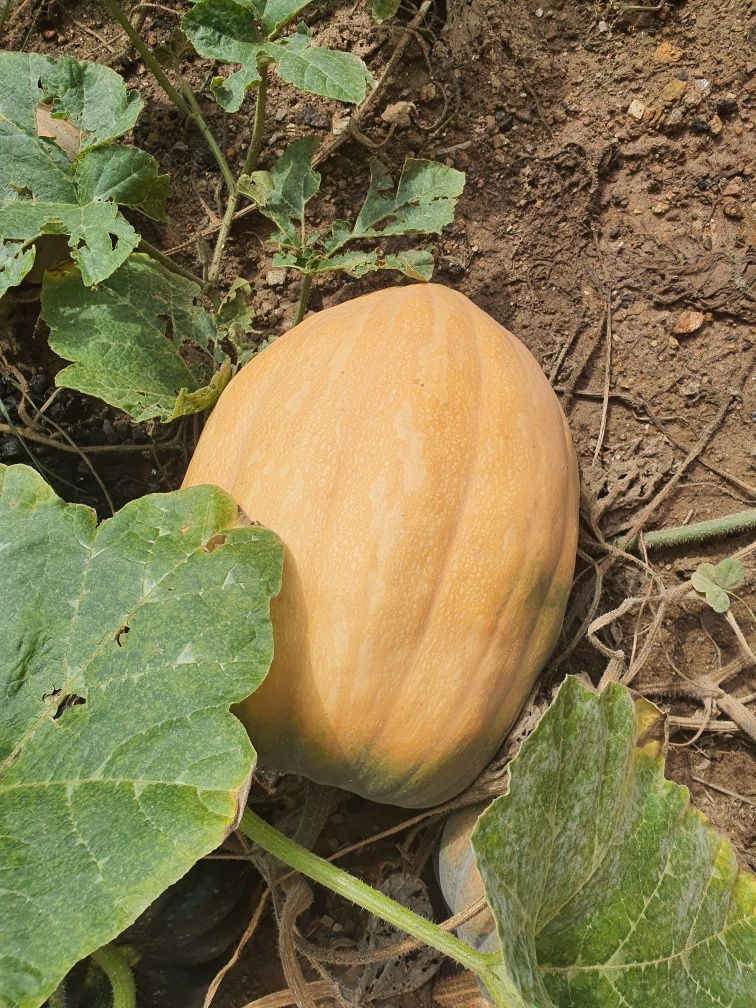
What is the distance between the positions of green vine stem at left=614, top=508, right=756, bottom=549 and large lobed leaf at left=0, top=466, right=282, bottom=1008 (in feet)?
3.15

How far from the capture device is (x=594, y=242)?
6.79 ft

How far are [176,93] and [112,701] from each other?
1.42 m

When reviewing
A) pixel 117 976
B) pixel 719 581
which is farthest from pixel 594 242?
pixel 117 976

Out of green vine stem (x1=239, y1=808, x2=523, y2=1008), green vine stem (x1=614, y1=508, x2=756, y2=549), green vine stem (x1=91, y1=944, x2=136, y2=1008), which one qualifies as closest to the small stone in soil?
green vine stem (x1=614, y1=508, x2=756, y2=549)

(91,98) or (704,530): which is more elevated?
(91,98)

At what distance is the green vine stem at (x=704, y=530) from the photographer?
197cm

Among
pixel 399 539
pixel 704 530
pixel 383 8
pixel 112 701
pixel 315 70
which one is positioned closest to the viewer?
pixel 112 701

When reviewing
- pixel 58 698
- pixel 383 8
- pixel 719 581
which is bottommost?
pixel 719 581

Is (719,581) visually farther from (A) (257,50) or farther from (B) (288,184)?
(A) (257,50)

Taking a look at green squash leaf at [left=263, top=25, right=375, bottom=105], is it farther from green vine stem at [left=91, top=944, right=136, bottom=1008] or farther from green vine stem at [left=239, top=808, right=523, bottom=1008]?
green vine stem at [left=91, top=944, right=136, bottom=1008]

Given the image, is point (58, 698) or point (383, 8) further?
point (383, 8)

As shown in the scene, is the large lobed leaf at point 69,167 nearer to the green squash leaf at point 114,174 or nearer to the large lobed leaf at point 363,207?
the green squash leaf at point 114,174

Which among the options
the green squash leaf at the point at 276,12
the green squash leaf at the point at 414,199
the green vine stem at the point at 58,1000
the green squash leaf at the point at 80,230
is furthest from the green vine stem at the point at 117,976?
the green squash leaf at the point at 276,12

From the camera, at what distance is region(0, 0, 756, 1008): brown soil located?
202cm
